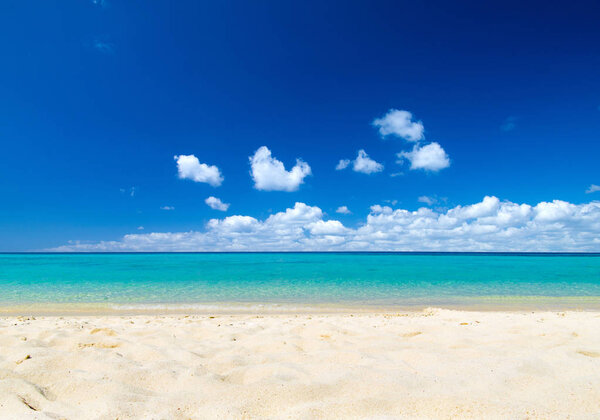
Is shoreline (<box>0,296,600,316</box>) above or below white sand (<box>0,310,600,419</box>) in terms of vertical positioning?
below

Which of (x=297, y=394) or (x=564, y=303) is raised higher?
(x=297, y=394)

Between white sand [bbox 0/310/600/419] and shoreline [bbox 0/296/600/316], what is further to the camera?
shoreline [bbox 0/296/600/316]

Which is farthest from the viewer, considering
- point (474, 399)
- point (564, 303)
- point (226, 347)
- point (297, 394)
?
point (564, 303)

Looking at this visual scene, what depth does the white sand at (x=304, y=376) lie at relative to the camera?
3.41 m

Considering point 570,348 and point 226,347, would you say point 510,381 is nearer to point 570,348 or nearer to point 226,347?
point 570,348

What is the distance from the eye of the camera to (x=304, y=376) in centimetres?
438

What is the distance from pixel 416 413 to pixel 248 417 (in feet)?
6.27

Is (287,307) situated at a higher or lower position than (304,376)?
lower

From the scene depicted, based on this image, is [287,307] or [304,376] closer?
[304,376]

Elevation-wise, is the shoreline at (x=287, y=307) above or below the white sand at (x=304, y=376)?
below

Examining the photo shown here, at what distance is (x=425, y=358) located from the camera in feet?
16.9

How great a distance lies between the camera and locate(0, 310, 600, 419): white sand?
3.41 metres

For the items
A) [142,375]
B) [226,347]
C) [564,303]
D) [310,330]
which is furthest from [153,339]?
[564,303]

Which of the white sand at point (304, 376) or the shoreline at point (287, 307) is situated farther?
the shoreline at point (287, 307)
